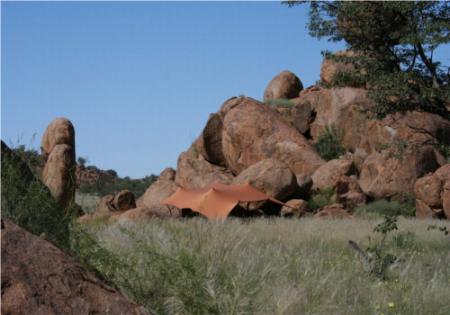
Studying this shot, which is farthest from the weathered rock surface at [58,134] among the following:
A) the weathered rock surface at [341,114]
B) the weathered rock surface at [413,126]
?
the weathered rock surface at [341,114]

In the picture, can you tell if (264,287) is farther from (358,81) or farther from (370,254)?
(358,81)

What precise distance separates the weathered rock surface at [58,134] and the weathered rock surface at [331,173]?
Result: 12.4 m

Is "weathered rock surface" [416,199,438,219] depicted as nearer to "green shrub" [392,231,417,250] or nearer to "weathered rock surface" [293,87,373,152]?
"weathered rock surface" [293,87,373,152]

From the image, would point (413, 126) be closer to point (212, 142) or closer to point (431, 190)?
point (431, 190)

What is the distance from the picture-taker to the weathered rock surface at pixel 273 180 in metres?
32.2

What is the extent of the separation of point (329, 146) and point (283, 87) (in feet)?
47.3

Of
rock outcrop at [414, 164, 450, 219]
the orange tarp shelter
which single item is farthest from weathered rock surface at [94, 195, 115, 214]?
rock outcrop at [414, 164, 450, 219]

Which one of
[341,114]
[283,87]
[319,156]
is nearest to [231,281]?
[319,156]

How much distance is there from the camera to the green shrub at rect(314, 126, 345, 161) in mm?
39844

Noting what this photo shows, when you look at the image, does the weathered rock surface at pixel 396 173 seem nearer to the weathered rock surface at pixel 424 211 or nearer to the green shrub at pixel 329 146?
the weathered rock surface at pixel 424 211

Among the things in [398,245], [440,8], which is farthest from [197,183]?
[398,245]

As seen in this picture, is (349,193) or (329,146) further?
(329,146)

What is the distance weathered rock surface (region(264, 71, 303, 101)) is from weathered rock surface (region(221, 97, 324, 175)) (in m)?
12.2

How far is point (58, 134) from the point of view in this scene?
82.3ft
